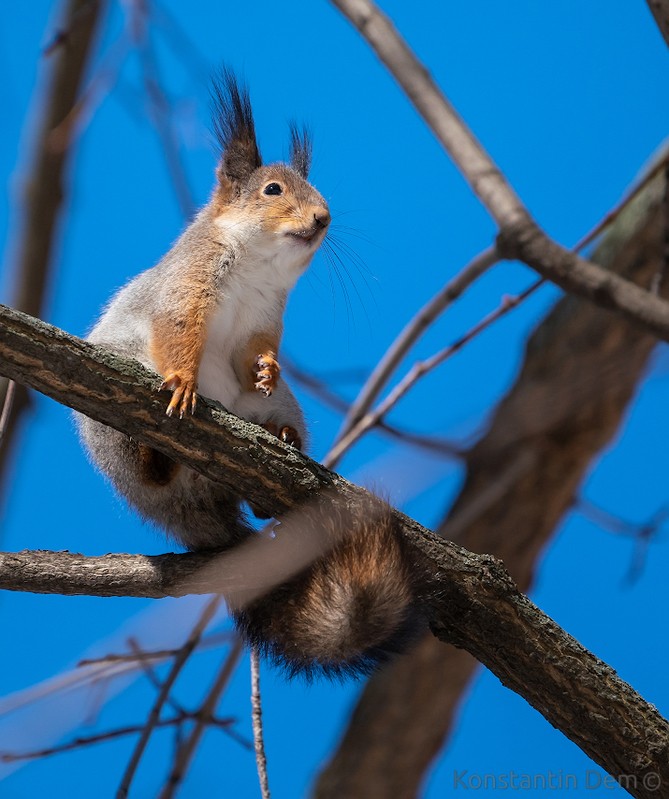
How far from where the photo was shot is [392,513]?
5.36 ft

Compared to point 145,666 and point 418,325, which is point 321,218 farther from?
point 145,666

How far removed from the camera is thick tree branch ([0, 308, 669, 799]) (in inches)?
60.6

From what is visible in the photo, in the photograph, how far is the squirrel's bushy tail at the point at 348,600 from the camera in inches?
61.1

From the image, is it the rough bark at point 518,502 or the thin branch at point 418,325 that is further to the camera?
the rough bark at point 518,502

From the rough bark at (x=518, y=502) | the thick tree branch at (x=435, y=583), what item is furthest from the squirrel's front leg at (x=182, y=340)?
the rough bark at (x=518, y=502)

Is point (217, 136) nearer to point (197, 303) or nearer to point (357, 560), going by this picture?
point (197, 303)

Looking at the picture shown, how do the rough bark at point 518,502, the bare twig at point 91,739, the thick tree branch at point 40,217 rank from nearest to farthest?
1. the bare twig at point 91,739
2. the thick tree branch at point 40,217
3. the rough bark at point 518,502

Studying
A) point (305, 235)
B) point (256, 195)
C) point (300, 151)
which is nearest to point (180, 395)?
point (305, 235)

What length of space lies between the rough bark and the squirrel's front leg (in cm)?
157

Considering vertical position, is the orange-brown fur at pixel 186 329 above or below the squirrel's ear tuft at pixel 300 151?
below

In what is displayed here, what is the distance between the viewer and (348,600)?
1553 millimetres

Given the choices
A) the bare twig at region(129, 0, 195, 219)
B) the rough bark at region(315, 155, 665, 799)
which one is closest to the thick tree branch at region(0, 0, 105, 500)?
the bare twig at region(129, 0, 195, 219)

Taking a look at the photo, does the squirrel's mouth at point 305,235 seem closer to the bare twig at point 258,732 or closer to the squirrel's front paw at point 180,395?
the squirrel's front paw at point 180,395

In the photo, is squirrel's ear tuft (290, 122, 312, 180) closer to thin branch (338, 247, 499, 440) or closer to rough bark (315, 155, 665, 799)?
thin branch (338, 247, 499, 440)
